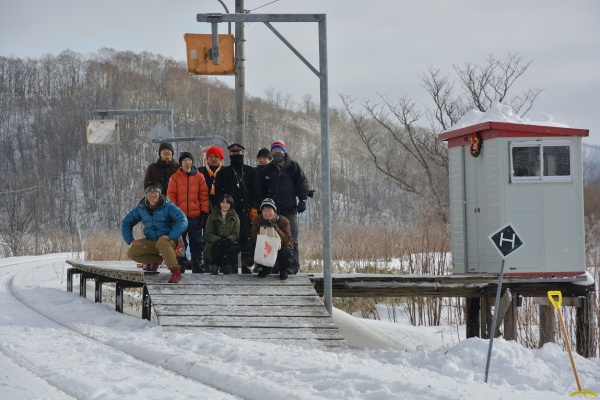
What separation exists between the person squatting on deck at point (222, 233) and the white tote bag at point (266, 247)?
659 mm

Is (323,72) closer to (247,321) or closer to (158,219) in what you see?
(158,219)

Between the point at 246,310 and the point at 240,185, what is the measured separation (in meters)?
2.50

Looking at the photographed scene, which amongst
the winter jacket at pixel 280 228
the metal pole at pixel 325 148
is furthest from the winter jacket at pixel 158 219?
the metal pole at pixel 325 148

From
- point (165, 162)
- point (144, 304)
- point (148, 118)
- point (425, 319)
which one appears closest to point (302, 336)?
point (144, 304)

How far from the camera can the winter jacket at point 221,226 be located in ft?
42.3

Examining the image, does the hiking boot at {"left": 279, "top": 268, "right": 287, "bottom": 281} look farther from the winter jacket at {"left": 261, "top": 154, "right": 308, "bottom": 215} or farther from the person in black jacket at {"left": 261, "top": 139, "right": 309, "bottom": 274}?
the winter jacket at {"left": 261, "top": 154, "right": 308, "bottom": 215}

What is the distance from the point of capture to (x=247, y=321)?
36.5ft

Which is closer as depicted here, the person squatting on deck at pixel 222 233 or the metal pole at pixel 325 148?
the metal pole at pixel 325 148

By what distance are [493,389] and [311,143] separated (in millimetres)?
100991

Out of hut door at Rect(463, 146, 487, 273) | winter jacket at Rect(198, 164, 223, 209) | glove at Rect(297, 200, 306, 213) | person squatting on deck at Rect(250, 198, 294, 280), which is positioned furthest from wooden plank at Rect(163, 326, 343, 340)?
hut door at Rect(463, 146, 487, 273)

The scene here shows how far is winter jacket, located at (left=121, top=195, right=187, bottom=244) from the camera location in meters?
12.4

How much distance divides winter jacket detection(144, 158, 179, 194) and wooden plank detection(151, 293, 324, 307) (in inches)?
106

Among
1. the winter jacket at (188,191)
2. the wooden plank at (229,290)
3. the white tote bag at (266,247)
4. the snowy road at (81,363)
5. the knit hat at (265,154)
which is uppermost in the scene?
the knit hat at (265,154)

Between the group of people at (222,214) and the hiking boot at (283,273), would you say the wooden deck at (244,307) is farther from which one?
the group of people at (222,214)
